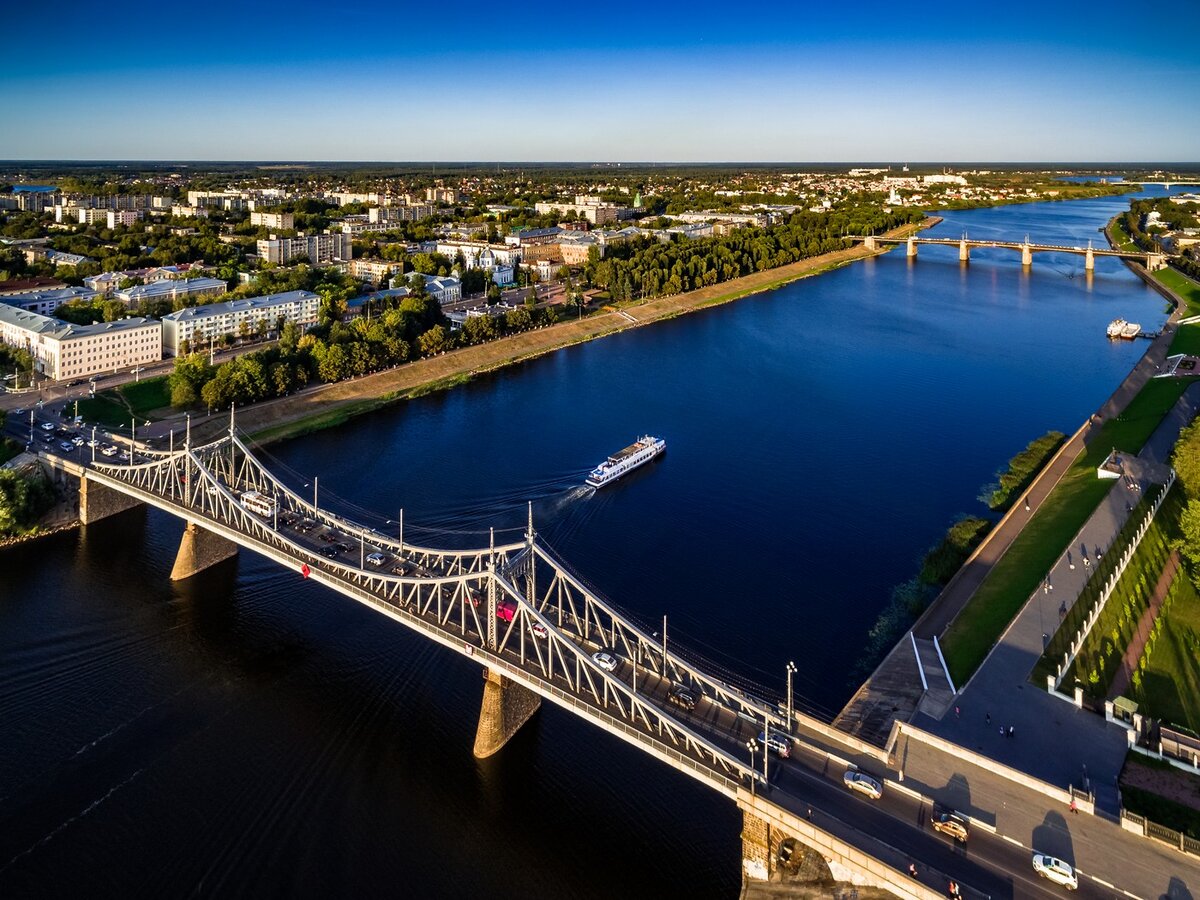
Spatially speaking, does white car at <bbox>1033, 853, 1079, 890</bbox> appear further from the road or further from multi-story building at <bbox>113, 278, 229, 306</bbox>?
multi-story building at <bbox>113, 278, 229, 306</bbox>

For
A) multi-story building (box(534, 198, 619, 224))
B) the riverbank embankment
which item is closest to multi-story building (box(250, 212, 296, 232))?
multi-story building (box(534, 198, 619, 224))

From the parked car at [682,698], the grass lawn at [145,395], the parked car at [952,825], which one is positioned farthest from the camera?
the grass lawn at [145,395]

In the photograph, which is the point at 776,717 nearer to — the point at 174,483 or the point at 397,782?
the point at 397,782

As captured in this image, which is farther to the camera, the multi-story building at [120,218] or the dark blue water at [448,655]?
the multi-story building at [120,218]

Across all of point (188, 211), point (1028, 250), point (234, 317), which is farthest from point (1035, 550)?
point (188, 211)

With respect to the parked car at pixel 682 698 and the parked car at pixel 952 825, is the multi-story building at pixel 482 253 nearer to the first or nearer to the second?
the parked car at pixel 682 698

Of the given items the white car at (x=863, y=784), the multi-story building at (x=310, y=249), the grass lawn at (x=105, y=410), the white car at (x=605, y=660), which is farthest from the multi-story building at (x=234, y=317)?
the white car at (x=863, y=784)

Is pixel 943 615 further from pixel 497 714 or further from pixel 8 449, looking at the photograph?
pixel 8 449
